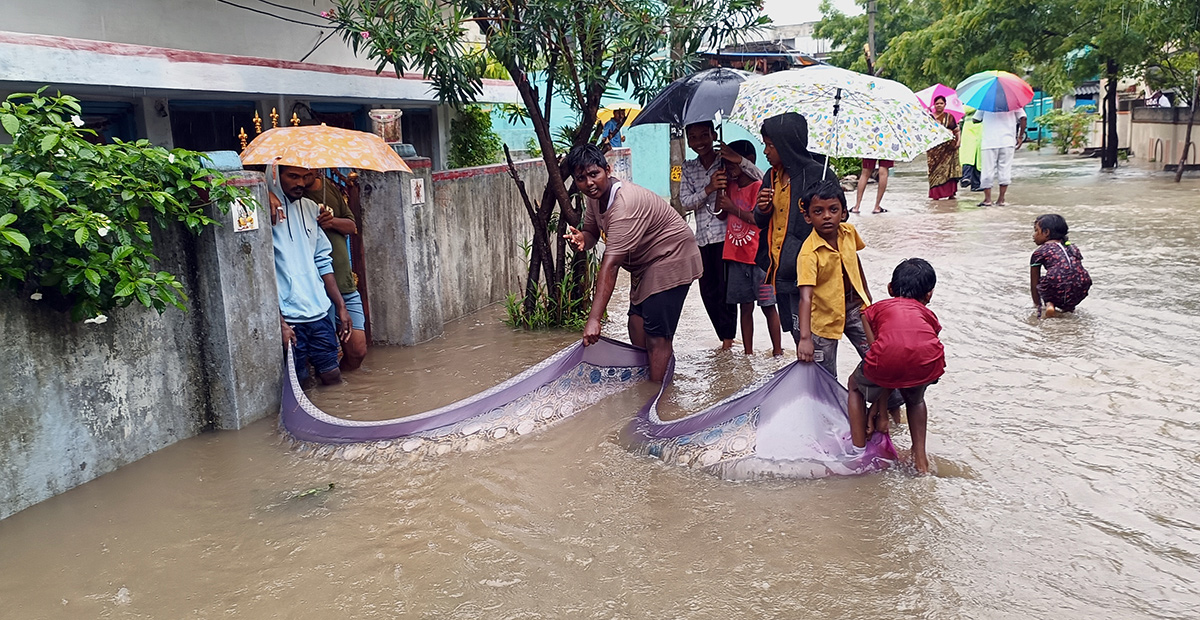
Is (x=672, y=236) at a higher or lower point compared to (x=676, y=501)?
higher

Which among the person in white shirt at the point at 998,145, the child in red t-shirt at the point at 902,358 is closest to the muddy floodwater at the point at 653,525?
the child in red t-shirt at the point at 902,358

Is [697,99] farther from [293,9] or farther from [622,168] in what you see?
[622,168]

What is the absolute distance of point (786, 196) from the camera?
5.61 m

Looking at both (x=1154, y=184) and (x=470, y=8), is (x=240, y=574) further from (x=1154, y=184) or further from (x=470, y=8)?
(x=1154, y=184)

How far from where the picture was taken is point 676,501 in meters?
4.28

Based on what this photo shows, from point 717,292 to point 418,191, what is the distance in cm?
247

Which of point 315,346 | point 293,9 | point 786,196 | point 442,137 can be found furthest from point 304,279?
point 442,137

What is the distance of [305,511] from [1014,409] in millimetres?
3955

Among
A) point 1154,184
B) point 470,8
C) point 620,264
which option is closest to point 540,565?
point 620,264

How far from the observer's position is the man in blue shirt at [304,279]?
5.61 m

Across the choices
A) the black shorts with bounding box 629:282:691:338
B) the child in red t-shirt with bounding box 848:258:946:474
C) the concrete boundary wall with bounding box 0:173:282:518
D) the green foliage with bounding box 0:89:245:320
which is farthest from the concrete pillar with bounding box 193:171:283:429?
the child in red t-shirt with bounding box 848:258:946:474

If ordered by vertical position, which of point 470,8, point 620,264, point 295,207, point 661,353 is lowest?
point 661,353

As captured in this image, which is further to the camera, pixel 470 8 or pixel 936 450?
pixel 470 8

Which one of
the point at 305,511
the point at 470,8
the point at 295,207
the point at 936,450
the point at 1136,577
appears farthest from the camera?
the point at 470,8
